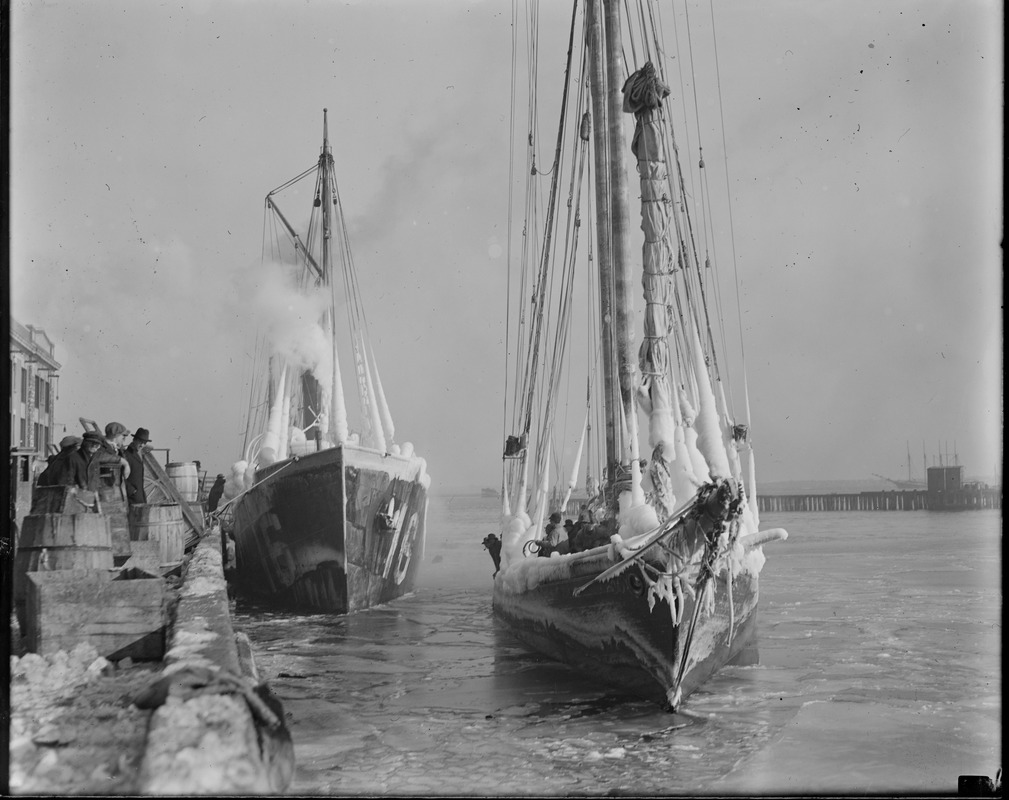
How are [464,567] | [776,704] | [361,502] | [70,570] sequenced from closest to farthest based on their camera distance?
[70,570], [776,704], [361,502], [464,567]

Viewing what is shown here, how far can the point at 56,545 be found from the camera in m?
8.25

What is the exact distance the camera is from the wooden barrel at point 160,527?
39.2 ft

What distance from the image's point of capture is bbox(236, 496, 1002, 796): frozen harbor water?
9.30 m

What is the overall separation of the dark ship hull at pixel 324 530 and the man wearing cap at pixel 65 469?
12.7 m

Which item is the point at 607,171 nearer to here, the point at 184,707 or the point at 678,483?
the point at 678,483

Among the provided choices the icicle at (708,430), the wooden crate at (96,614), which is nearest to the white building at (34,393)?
A: the icicle at (708,430)

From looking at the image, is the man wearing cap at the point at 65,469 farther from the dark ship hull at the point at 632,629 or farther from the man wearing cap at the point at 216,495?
the man wearing cap at the point at 216,495

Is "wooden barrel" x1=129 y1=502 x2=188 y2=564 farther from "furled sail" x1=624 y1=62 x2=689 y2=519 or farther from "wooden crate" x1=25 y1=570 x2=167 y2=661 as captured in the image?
"furled sail" x1=624 y1=62 x2=689 y2=519

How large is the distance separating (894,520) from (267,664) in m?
75.1

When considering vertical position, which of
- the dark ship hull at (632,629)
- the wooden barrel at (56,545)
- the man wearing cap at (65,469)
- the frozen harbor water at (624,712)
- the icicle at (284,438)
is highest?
the icicle at (284,438)

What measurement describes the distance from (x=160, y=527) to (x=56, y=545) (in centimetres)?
402

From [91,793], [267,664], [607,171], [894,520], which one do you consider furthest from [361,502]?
[894,520]

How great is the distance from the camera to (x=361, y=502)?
2295 centimetres

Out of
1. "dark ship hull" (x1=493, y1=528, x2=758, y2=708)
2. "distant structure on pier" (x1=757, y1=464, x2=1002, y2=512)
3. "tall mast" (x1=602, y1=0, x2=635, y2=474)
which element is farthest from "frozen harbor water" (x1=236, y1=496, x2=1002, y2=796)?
"distant structure on pier" (x1=757, y1=464, x2=1002, y2=512)
